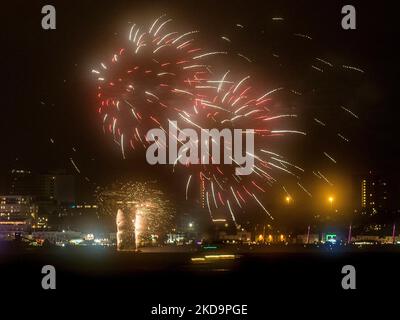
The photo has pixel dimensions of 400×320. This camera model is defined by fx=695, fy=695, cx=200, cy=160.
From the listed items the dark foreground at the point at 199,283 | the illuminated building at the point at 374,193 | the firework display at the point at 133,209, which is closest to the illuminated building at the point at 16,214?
the illuminated building at the point at 374,193

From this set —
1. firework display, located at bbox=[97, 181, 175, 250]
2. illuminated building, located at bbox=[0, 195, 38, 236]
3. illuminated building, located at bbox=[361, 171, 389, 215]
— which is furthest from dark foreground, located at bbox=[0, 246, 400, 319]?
illuminated building, located at bbox=[0, 195, 38, 236]

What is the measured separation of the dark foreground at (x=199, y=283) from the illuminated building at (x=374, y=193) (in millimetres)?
70964

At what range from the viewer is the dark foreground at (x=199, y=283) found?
18.8 metres

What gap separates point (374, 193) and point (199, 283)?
97.0 metres

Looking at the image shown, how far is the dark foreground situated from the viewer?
18.8m

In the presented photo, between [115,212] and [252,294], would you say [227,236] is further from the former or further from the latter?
[252,294]

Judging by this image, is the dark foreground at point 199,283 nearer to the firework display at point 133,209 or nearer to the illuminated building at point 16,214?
the firework display at point 133,209

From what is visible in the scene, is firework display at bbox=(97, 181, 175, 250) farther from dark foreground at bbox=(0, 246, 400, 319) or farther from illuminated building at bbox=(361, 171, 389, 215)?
illuminated building at bbox=(361, 171, 389, 215)

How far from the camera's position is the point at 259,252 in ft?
143

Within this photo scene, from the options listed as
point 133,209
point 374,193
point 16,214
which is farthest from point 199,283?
point 16,214

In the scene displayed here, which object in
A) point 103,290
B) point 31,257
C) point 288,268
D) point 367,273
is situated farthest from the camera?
point 31,257

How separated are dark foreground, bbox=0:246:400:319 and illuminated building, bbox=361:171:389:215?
7096 centimetres
